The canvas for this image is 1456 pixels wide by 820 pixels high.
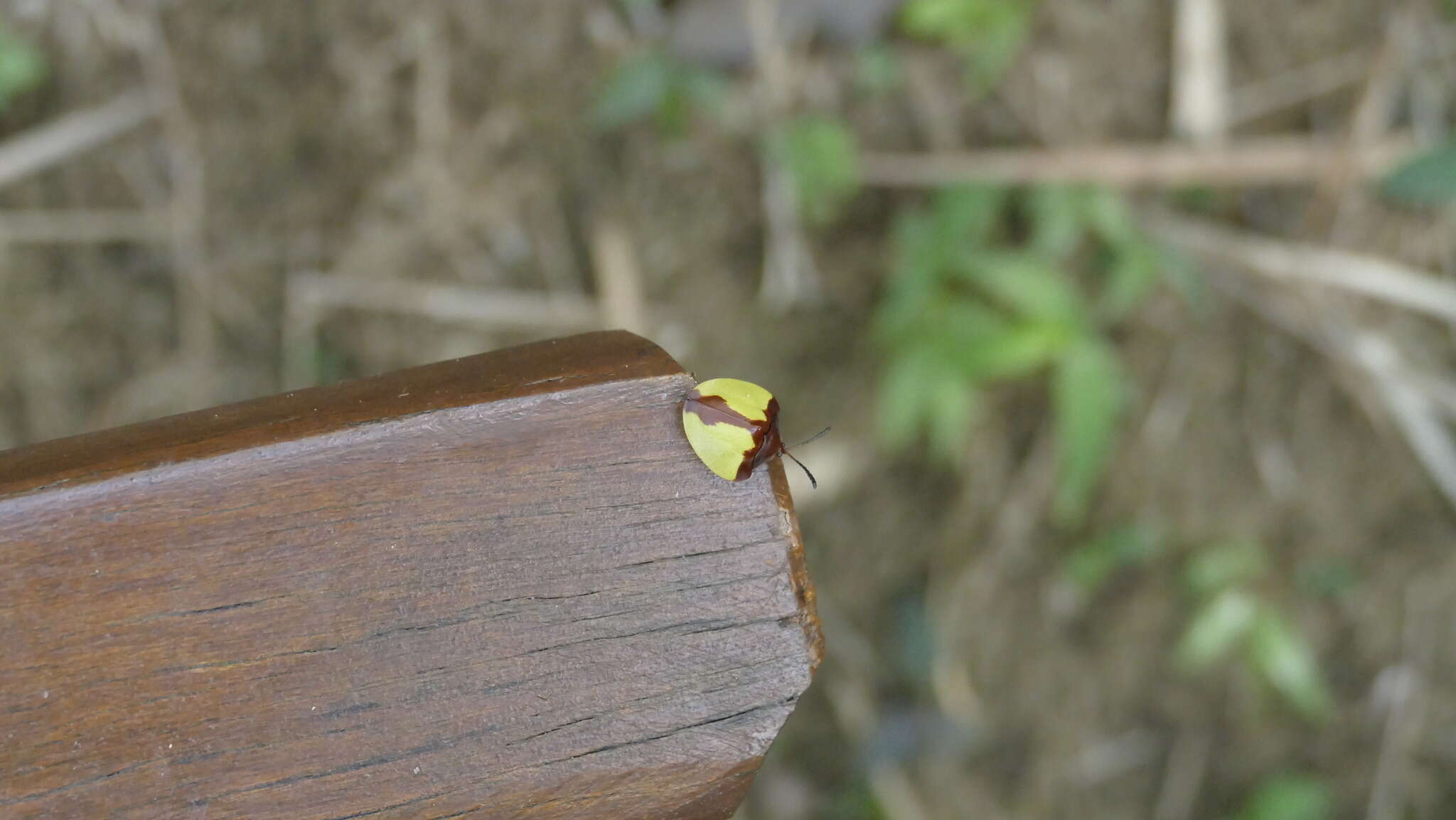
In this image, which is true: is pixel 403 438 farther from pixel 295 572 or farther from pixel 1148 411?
pixel 1148 411

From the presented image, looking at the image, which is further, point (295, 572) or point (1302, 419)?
point (1302, 419)

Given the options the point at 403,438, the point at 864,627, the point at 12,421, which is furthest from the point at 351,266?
the point at 403,438

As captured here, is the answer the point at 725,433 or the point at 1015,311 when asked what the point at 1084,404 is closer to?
the point at 1015,311

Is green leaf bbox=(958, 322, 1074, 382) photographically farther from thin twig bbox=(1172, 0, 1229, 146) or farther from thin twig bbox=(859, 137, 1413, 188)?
thin twig bbox=(1172, 0, 1229, 146)

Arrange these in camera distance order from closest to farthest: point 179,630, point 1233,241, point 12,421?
1. point 179,630
2. point 12,421
3. point 1233,241

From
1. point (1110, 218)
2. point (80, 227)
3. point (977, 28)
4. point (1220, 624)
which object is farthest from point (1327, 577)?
point (80, 227)

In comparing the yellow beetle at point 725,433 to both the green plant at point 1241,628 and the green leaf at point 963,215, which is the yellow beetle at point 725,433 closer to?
the green leaf at point 963,215
